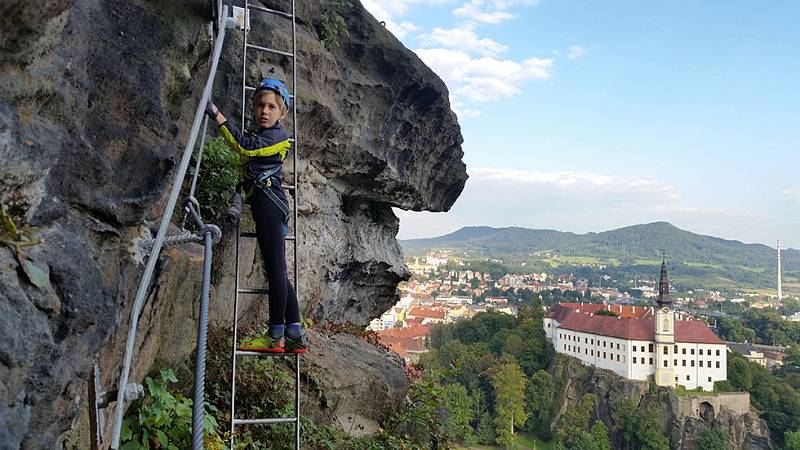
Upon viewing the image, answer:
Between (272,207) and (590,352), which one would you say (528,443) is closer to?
(590,352)

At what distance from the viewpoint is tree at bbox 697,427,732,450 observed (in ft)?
189

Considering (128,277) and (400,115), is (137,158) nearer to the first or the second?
(128,277)

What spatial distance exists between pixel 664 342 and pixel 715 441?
1540 cm

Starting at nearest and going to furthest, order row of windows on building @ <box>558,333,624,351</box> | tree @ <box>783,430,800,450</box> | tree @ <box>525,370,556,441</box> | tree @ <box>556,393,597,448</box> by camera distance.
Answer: tree @ <box>783,430,800,450</box>
tree @ <box>556,393,597,448</box>
tree @ <box>525,370,556,441</box>
row of windows on building @ <box>558,333,624,351</box>

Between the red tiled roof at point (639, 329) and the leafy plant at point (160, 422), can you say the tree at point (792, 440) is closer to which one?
the red tiled roof at point (639, 329)

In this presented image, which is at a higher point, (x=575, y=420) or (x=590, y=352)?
(x=590, y=352)

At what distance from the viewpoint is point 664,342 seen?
71.2m

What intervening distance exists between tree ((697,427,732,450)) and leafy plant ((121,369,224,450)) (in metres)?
64.9

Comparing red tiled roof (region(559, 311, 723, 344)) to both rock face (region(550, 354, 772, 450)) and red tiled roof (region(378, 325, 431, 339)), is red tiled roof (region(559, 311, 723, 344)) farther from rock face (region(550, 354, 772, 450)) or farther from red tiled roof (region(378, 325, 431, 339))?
red tiled roof (region(378, 325, 431, 339))

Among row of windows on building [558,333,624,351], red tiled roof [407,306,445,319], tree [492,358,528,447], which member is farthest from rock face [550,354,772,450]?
red tiled roof [407,306,445,319]

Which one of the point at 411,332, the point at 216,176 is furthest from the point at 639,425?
the point at 216,176

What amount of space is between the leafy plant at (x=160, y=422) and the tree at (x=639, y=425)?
6344 centimetres

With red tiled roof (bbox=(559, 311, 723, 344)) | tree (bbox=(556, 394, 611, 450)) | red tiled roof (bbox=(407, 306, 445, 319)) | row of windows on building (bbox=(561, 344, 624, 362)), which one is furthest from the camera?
red tiled roof (bbox=(407, 306, 445, 319))

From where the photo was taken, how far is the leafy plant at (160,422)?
359 cm
